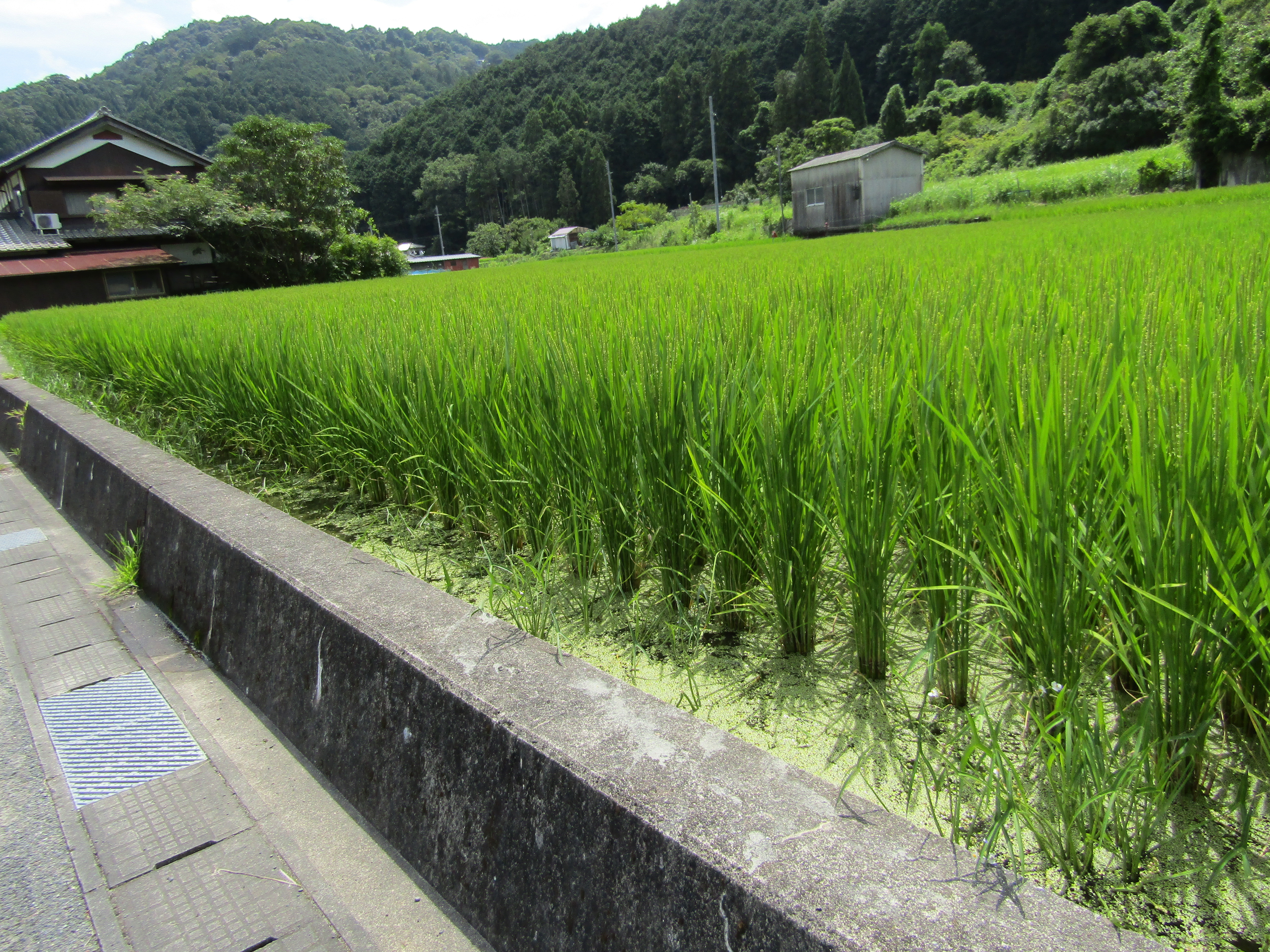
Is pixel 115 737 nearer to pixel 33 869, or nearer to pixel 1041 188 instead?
pixel 33 869

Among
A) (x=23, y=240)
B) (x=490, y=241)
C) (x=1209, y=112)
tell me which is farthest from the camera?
(x=490, y=241)

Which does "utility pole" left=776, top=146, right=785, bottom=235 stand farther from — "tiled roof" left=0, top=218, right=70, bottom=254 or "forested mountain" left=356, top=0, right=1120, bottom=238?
"tiled roof" left=0, top=218, right=70, bottom=254

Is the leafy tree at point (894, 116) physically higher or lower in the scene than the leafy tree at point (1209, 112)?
higher

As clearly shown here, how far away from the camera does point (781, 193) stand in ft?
130

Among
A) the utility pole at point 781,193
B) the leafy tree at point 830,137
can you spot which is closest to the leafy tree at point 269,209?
the utility pole at point 781,193

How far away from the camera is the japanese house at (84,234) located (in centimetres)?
2389

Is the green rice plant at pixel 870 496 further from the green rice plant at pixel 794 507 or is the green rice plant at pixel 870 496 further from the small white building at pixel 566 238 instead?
the small white building at pixel 566 238

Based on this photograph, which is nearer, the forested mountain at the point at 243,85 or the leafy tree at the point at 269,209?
the leafy tree at the point at 269,209

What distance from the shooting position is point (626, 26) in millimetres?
99750

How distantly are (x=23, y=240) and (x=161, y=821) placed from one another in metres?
32.3

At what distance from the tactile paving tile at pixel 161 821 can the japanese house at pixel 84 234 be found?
28.0 meters

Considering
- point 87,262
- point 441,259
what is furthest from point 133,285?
point 441,259

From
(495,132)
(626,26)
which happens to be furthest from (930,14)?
(495,132)

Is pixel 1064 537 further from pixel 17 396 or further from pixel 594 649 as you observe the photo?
pixel 17 396
